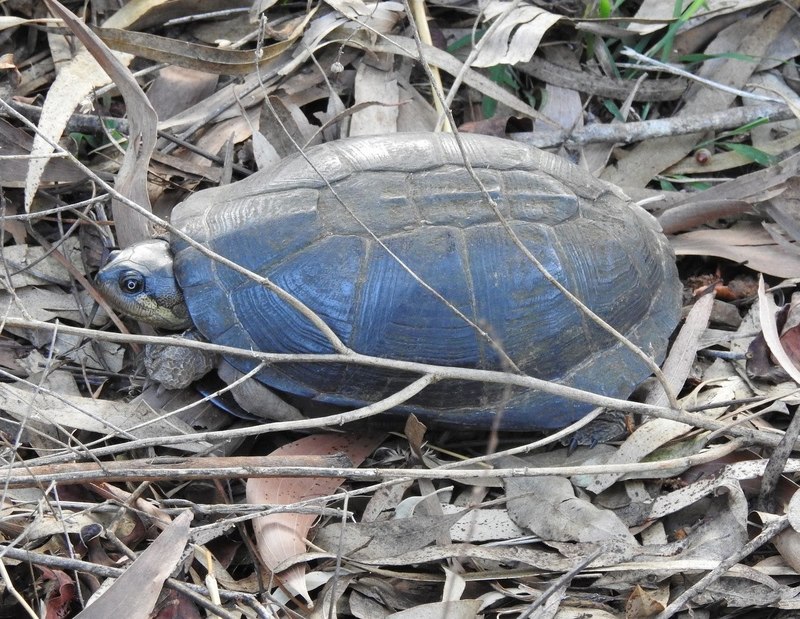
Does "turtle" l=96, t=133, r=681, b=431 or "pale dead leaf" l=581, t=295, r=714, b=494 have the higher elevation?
"turtle" l=96, t=133, r=681, b=431

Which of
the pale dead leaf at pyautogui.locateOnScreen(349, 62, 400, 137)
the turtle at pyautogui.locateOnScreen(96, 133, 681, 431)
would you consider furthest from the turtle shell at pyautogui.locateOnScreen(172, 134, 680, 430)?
the pale dead leaf at pyautogui.locateOnScreen(349, 62, 400, 137)

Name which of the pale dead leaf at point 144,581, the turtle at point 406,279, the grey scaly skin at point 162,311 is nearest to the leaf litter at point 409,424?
the pale dead leaf at point 144,581

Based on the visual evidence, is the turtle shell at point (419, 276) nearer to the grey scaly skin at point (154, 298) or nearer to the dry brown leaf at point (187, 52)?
the grey scaly skin at point (154, 298)

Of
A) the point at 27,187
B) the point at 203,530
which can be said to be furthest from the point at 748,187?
the point at 27,187

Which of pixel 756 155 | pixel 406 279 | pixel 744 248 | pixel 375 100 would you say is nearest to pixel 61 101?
pixel 375 100

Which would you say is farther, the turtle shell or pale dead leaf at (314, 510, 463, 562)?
the turtle shell

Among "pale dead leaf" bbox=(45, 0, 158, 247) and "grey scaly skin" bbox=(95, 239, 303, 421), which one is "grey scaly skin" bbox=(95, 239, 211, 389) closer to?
"grey scaly skin" bbox=(95, 239, 303, 421)
